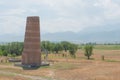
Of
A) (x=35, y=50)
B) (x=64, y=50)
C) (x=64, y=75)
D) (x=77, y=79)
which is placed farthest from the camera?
(x=64, y=50)

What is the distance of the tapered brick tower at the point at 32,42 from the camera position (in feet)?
176

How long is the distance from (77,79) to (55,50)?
2800 inches

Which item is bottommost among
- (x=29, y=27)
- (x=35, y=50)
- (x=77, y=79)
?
(x=77, y=79)

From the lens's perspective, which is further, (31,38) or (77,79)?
(31,38)

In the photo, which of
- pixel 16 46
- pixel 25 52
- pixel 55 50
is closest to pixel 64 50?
pixel 55 50

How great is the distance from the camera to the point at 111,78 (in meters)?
37.8

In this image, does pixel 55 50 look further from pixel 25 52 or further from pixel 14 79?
pixel 14 79

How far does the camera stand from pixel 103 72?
4328 cm

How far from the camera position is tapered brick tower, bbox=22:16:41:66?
176ft

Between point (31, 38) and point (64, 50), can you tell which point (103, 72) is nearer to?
point (31, 38)

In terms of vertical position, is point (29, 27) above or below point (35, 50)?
above

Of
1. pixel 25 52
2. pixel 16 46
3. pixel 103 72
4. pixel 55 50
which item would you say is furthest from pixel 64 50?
pixel 103 72

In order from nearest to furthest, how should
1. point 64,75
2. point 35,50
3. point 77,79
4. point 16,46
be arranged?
point 77,79, point 64,75, point 35,50, point 16,46

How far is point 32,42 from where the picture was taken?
5391 centimetres
